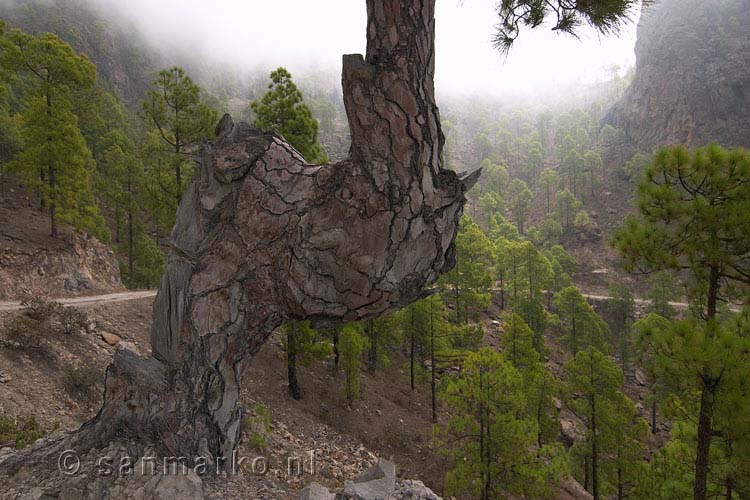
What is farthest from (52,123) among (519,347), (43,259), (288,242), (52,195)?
(519,347)

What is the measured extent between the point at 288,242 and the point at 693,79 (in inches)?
2828

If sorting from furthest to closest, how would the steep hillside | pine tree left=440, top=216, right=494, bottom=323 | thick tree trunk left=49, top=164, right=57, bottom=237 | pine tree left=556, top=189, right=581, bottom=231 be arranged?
pine tree left=556, top=189, right=581, bottom=231, pine tree left=440, top=216, right=494, bottom=323, thick tree trunk left=49, top=164, right=57, bottom=237, the steep hillside

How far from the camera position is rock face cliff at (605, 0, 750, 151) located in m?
51.8

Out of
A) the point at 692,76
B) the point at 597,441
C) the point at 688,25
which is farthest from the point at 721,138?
the point at 597,441

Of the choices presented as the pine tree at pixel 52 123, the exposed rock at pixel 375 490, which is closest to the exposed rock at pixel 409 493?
the exposed rock at pixel 375 490

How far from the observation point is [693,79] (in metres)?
55.9

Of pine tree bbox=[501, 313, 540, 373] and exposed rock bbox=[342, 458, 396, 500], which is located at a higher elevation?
exposed rock bbox=[342, 458, 396, 500]

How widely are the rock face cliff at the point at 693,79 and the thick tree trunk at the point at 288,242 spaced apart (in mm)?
59309

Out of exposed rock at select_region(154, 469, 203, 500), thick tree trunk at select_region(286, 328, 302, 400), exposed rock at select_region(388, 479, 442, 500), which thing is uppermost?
exposed rock at select_region(154, 469, 203, 500)

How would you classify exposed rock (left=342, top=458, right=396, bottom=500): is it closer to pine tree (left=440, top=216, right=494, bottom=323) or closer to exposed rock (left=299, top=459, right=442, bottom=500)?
exposed rock (left=299, top=459, right=442, bottom=500)

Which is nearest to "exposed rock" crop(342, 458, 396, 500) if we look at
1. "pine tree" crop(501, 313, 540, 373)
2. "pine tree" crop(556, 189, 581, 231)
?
"pine tree" crop(501, 313, 540, 373)

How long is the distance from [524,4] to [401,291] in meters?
2.97

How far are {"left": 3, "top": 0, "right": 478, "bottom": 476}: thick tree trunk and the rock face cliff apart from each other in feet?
195

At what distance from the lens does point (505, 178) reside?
5922cm
